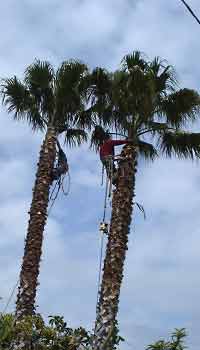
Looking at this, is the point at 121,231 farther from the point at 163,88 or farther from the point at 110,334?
the point at 163,88

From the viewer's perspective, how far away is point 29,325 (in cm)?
1576

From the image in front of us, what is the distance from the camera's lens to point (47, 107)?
1958cm

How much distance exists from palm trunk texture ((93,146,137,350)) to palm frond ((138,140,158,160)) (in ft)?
5.45

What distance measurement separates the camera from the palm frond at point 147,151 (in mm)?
17969

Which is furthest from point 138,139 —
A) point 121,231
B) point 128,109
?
point 121,231

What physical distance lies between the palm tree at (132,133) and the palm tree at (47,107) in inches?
81.3

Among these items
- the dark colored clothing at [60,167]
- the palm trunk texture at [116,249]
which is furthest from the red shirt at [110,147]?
the dark colored clothing at [60,167]

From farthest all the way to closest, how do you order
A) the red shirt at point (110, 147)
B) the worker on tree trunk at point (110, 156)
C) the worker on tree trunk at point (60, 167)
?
the worker on tree trunk at point (60, 167) < the red shirt at point (110, 147) < the worker on tree trunk at point (110, 156)

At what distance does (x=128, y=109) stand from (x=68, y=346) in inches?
201

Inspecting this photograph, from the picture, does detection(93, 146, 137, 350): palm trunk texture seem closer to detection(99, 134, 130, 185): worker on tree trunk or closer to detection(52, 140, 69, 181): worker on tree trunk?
detection(99, 134, 130, 185): worker on tree trunk

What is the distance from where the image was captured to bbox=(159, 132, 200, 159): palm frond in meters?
17.5

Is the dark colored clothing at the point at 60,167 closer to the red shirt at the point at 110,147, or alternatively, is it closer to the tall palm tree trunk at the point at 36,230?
the tall palm tree trunk at the point at 36,230

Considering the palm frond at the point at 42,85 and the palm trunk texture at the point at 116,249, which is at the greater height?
the palm frond at the point at 42,85

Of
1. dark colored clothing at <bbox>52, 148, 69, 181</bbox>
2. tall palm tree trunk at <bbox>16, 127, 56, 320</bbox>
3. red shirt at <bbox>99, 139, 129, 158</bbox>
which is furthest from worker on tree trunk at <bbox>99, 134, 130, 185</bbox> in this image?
dark colored clothing at <bbox>52, 148, 69, 181</bbox>
